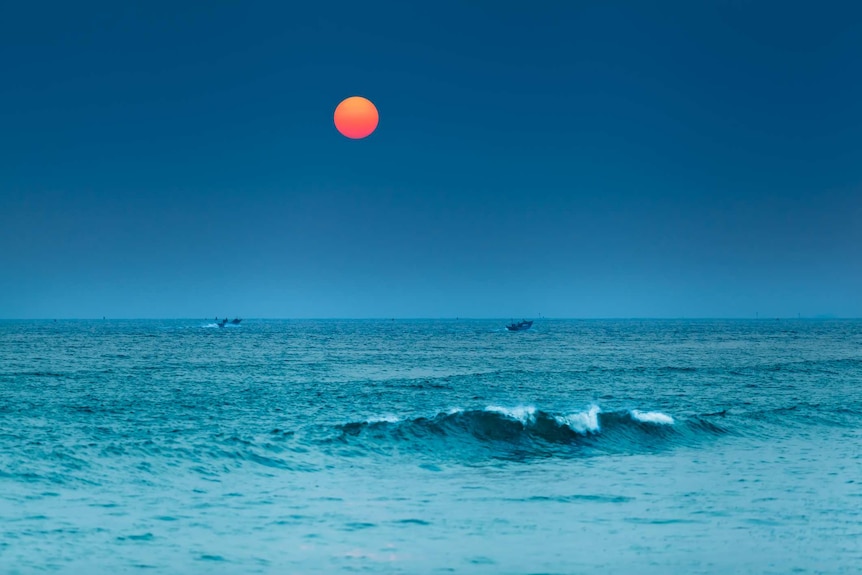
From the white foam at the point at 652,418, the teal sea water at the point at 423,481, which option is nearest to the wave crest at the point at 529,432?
the white foam at the point at 652,418

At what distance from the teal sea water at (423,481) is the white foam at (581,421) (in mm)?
98

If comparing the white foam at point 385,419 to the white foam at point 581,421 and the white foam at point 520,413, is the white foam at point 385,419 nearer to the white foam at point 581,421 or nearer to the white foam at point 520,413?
the white foam at point 520,413

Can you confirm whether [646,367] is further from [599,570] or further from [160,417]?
[599,570]

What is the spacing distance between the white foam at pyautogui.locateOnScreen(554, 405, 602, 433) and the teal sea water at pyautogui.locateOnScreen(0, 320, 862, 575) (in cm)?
10

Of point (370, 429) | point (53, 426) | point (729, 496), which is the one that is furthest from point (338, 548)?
point (53, 426)

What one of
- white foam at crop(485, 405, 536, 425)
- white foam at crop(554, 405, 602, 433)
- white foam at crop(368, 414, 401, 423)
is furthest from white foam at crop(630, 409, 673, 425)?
white foam at crop(368, 414, 401, 423)

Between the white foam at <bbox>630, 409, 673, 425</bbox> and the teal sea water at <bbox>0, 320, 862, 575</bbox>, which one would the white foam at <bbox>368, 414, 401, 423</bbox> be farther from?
the white foam at <bbox>630, 409, 673, 425</bbox>

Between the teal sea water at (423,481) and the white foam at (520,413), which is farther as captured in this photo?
the white foam at (520,413)

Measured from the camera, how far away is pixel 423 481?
21.9 meters

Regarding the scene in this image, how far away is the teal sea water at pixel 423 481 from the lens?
14.6 metres

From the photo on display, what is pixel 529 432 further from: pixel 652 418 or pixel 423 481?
pixel 423 481

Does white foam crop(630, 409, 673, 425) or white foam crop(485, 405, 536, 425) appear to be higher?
white foam crop(485, 405, 536, 425)

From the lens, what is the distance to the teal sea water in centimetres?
1457

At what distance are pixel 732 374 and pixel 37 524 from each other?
171ft
